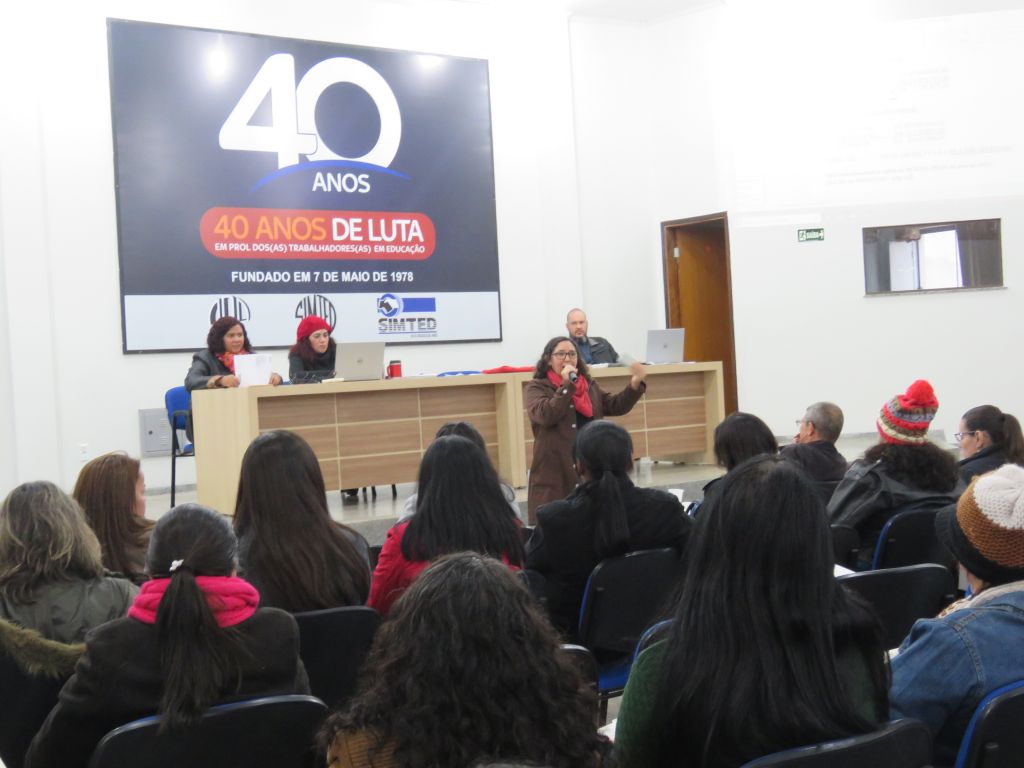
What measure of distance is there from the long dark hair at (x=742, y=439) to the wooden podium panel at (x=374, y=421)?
3.15 meters

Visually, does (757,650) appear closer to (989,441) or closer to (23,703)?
(23,703)

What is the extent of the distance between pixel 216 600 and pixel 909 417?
91.5 inches

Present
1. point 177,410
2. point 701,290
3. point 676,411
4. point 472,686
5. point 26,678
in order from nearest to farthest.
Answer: point 472,686, point 26,678, point 177,410, point 676,411, point 701,290

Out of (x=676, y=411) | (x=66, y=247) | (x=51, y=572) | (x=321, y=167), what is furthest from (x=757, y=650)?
(x=321, y=167)

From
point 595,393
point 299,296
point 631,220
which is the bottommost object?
point 595,393

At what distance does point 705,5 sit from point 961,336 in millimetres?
3918

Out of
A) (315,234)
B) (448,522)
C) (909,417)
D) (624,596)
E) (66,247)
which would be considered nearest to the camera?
(448,522)

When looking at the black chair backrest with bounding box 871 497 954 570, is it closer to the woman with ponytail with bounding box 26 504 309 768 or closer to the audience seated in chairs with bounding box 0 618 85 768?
the woman with ponytail with bounding box 26 504 309 768

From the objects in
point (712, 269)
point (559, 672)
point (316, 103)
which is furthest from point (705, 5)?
point (559, 672)

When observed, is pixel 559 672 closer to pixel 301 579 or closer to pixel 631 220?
pixel 301 579

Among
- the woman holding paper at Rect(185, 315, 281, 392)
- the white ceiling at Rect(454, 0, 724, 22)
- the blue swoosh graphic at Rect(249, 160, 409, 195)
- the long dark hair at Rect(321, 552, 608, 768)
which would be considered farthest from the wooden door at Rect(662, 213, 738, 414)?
the long dark hair at Rect(321, 552, 608, 768)

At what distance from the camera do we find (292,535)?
246 centimetres

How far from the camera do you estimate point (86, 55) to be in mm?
7531

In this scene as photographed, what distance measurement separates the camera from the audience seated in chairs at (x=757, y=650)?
1309mm
